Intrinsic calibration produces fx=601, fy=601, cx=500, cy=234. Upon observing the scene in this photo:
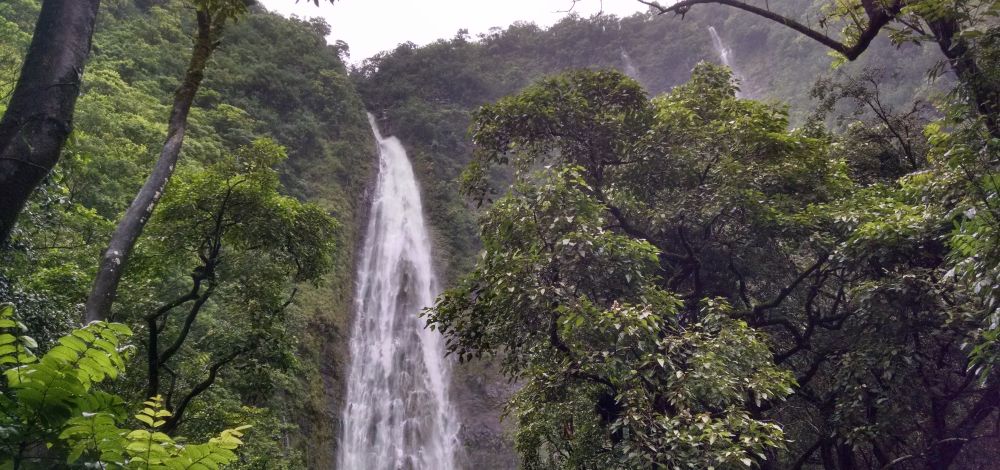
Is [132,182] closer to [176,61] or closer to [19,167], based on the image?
[176,61]

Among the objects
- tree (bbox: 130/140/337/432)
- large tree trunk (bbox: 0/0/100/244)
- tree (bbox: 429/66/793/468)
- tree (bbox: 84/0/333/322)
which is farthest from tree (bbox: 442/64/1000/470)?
large tree trunk (bbox: 0/0/100/244)

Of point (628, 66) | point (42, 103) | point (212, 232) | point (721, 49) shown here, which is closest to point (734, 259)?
point (212, 232)

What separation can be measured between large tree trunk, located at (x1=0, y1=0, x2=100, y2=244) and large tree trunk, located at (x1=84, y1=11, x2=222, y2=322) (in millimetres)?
668

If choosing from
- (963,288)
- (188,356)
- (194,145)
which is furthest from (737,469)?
(194,145)

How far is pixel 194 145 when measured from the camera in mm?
17016

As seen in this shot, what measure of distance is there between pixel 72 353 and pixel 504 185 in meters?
28.6

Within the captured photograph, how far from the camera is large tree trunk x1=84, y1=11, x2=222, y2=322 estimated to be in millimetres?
3473

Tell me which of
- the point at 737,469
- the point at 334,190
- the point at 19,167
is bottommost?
the point at 737,469

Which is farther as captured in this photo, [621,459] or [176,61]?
[176,61]

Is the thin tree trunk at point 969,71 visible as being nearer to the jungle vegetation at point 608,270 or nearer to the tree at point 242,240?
the jungle vegetation at point 608,270

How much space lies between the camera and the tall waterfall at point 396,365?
54.8 ft

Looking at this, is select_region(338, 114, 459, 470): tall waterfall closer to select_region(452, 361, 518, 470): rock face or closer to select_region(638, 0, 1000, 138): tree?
select_region(452, 361, 518, 470): rock face

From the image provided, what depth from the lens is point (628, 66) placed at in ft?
136

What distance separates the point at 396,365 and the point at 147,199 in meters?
15.8
